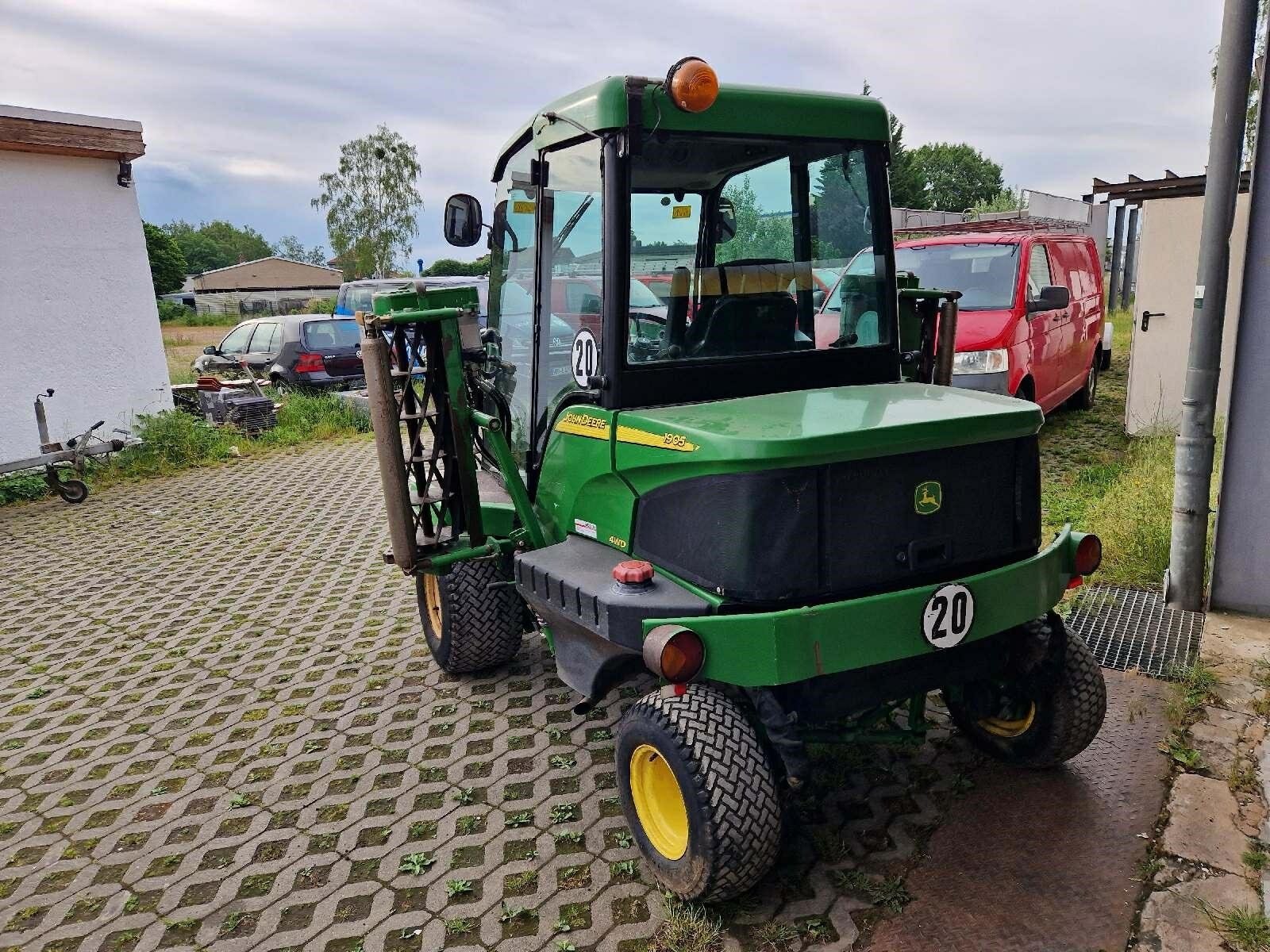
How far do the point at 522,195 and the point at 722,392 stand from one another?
126 centimetres

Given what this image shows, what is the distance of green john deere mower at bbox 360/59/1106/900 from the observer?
8.88 feet

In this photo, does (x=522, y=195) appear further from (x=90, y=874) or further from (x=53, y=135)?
(x=53, y=135)

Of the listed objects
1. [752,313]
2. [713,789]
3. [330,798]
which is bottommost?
[330,798]

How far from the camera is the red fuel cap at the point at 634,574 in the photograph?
286cm

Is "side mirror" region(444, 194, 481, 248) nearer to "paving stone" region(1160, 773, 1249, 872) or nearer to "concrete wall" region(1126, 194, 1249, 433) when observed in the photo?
"paving stone" region(1160, 773, 1249, 872)

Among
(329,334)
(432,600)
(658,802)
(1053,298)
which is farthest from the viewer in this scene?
(329,334)

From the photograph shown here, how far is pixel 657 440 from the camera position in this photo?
291 cm

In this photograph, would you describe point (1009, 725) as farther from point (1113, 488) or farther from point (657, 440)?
point (1113, 488)

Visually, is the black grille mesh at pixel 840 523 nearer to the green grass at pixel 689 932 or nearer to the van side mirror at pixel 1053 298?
the green grass at pixel 689 932

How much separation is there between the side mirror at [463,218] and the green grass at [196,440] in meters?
7.10

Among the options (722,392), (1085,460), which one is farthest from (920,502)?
(1085,460)

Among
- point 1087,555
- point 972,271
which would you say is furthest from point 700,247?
point 972,271

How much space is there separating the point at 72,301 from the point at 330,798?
816 cm

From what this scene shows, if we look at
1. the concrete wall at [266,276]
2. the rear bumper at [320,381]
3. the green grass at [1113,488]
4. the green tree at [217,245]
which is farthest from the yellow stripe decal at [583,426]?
the green tree at [217,245]
